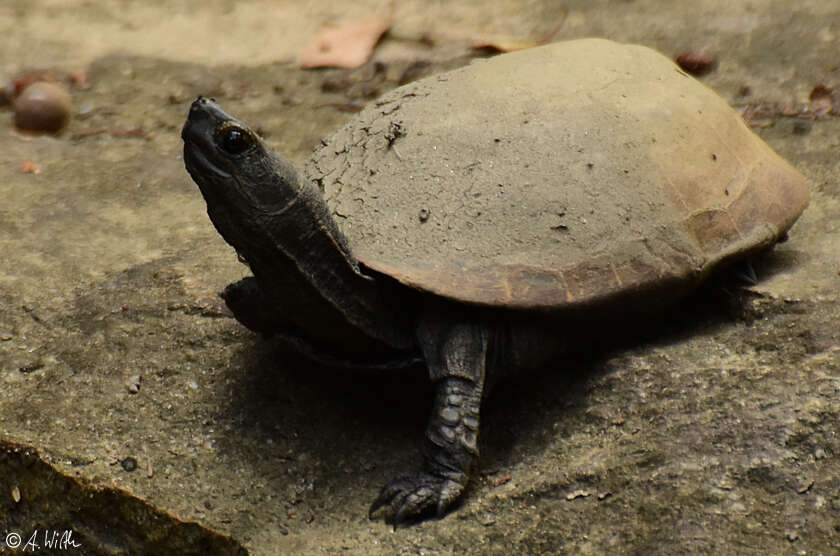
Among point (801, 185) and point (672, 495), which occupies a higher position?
point (801, 185)

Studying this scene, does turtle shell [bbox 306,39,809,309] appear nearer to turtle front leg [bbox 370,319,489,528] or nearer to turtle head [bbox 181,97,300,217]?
turtle front leg [bbox 370,319,489,528]

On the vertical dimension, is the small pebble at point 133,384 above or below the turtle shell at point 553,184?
below

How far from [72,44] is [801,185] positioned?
432 centimetres

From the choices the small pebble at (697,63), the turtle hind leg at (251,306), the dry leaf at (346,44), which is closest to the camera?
the turtle hind leg at (251,306)

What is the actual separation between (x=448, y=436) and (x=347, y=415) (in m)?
0.46

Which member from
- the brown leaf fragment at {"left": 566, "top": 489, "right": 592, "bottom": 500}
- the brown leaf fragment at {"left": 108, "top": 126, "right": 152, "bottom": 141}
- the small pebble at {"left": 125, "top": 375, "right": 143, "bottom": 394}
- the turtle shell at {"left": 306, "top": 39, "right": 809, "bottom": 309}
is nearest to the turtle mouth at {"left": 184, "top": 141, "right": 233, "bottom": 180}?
the turtle shell at {"left": 306, "top": 39, "right": 809, "bottom": 309}

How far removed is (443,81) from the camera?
11.2ft

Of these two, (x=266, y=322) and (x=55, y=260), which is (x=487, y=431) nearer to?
(x=266, y=322)

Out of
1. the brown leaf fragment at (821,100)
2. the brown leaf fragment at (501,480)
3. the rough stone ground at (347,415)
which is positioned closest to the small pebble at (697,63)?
the brown leaf fragment at (821,100)

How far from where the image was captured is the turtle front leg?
2.66 metres

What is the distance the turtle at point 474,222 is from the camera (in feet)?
8.79

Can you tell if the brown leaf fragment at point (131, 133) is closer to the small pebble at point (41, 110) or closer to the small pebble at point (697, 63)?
the small pebble at point (41, 110)

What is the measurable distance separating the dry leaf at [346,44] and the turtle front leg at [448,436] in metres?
3.07

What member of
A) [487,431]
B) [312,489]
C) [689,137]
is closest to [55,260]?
[312,489]
